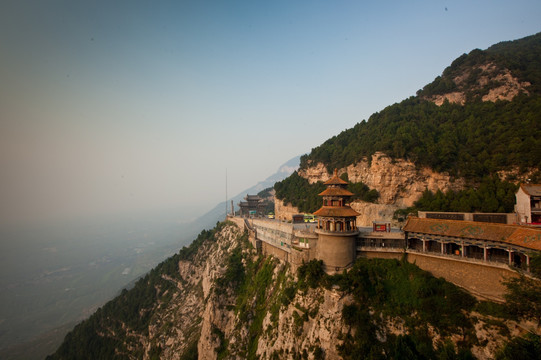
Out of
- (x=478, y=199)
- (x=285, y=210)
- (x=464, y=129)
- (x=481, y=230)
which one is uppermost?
(x=464, y=129)

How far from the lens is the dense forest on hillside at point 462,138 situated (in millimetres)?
34625

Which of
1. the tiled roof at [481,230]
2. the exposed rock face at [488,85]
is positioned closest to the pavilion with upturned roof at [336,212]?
the tiled roof at [481,230]

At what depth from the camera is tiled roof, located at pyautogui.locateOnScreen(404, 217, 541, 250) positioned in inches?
778

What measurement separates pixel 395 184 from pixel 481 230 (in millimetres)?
17944

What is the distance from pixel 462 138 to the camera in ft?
139

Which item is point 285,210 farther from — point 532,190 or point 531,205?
point 532,190

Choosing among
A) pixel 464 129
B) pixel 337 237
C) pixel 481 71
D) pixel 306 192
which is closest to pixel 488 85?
pixel 481 71

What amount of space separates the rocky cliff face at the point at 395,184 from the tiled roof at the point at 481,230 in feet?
45.5

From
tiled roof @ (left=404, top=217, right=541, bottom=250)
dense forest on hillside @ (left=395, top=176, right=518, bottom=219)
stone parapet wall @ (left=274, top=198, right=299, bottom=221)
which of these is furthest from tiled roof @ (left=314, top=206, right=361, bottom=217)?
stone parapet wall @ (left=274, top=198, right=299, bottom=221)

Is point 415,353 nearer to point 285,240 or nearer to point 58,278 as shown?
point 285,240

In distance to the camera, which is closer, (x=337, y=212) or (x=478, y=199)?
(x=337, y=212)

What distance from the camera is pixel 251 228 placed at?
158ft

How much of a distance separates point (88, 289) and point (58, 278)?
3756cm

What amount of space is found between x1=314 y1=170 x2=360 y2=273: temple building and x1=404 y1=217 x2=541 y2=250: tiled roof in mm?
5561
